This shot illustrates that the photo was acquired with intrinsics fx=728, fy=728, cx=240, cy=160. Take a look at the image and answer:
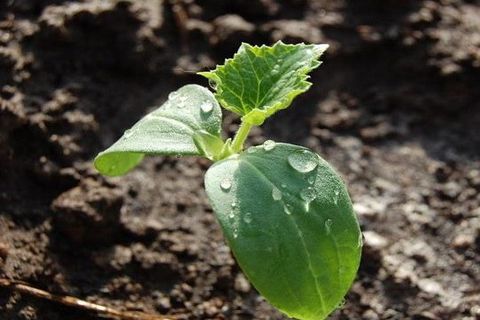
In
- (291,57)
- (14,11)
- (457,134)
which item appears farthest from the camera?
(457,134)

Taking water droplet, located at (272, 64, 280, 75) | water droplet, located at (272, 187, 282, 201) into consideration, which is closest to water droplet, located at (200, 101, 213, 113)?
water droplet, located at (272, 64, 280, 75)

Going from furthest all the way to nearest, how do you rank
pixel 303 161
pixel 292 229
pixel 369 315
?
pixel 369 315 → pixel 303 161 → pixel 292 229

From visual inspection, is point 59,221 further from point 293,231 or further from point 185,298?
point 293,231

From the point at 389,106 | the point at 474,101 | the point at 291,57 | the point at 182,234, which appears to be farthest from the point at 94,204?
the point at 474,101

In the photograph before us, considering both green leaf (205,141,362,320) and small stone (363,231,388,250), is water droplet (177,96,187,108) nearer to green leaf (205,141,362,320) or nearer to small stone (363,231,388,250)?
green leaf (205,141,362,320)

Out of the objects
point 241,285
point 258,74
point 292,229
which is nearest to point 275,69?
point 258,74

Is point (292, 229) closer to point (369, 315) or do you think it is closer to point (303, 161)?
point (303, 161)

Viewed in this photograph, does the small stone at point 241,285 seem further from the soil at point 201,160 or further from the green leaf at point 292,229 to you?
the green leaf at point 292,229

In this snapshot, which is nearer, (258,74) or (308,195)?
(308,195)
